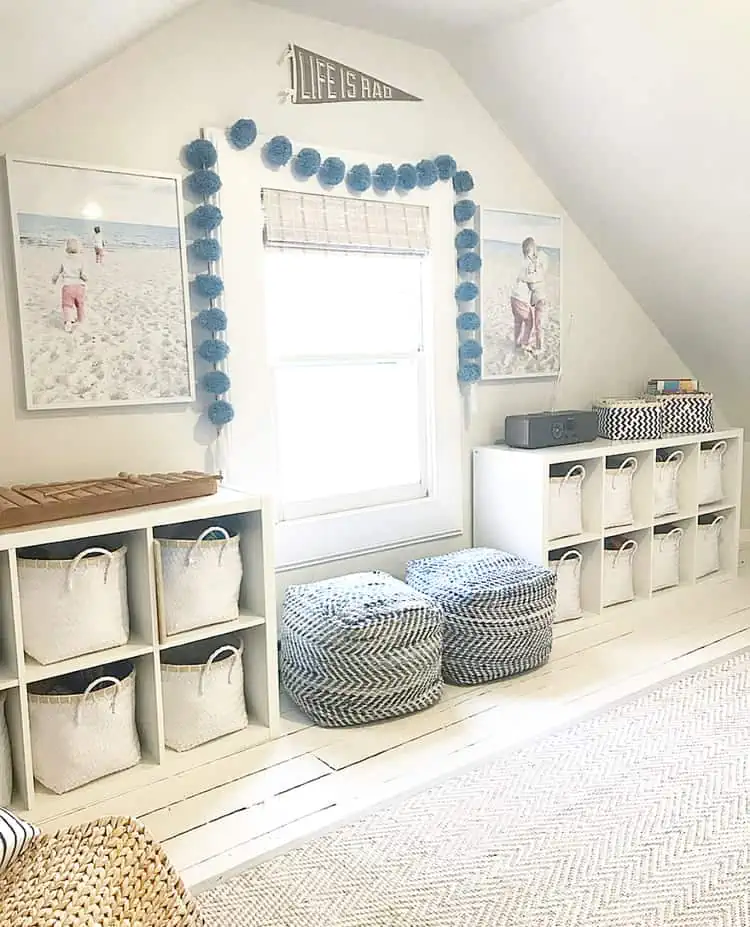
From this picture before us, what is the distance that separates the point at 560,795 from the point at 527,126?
8.13 ft

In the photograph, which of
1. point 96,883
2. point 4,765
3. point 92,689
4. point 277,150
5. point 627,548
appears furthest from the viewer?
point 627,548

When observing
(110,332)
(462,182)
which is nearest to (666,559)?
(462,182)

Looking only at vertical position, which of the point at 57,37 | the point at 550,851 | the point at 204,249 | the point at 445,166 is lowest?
the point at 550,851

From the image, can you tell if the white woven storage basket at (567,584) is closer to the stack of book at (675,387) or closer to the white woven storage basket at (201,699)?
the stack of book at (675,387)

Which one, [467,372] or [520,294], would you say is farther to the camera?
[520,294]

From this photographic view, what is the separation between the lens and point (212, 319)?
2709 mm

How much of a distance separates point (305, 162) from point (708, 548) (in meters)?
2.44

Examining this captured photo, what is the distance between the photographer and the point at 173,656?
8.46 feet

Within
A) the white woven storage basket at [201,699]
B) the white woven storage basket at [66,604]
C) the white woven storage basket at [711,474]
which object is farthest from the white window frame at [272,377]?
the white woven storage basket at [711,474]

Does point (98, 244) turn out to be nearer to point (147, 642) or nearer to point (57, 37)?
point (57, 37)

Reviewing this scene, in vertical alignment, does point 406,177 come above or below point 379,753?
above

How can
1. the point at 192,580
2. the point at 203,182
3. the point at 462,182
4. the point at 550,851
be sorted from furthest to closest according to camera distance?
the point at 462,182
the point at 203,182
the point at 192,580
the point at 550,851

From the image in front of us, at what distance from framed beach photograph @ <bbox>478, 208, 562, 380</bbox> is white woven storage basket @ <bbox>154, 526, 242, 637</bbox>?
1506 mm

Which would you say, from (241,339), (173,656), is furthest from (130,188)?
(173,656)
